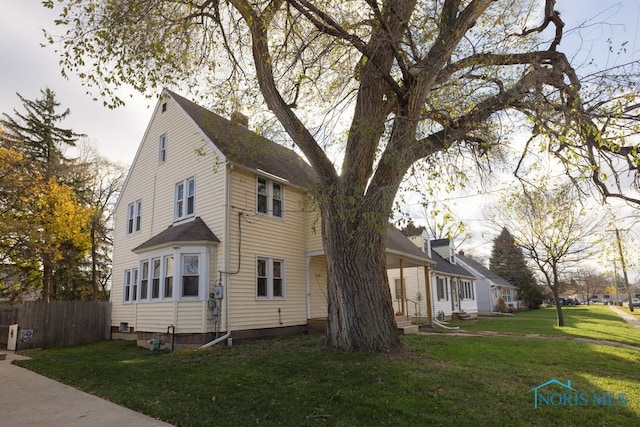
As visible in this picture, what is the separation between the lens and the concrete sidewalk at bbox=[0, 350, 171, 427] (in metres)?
5.29

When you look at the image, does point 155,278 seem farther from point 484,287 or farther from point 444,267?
point 484,287

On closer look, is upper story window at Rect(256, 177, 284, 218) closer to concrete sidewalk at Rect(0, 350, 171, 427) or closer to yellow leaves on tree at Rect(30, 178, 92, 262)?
concrete sidewalk at Rect(0, 350, 171, 427)

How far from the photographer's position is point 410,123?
789 cm

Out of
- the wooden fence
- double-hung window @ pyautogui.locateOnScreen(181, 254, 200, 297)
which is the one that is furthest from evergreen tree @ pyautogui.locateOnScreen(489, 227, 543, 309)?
the wooden fence

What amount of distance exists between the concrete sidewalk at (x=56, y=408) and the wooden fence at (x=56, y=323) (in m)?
7.19

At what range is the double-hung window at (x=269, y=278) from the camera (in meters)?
13.5

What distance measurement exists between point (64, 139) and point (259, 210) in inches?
812

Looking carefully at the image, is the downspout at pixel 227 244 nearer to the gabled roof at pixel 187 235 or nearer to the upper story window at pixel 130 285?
the gabled roof at pixel 187 235

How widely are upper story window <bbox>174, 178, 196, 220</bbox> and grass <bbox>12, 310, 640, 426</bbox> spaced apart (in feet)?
17.8

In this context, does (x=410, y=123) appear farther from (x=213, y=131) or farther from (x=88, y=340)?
(x=88, y=340)

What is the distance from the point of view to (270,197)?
14.4 meters

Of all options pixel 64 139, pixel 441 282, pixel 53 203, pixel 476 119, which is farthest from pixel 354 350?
pixel 64 139

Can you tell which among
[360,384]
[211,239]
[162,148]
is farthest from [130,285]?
[360,384]

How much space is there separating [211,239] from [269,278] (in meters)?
2.66
